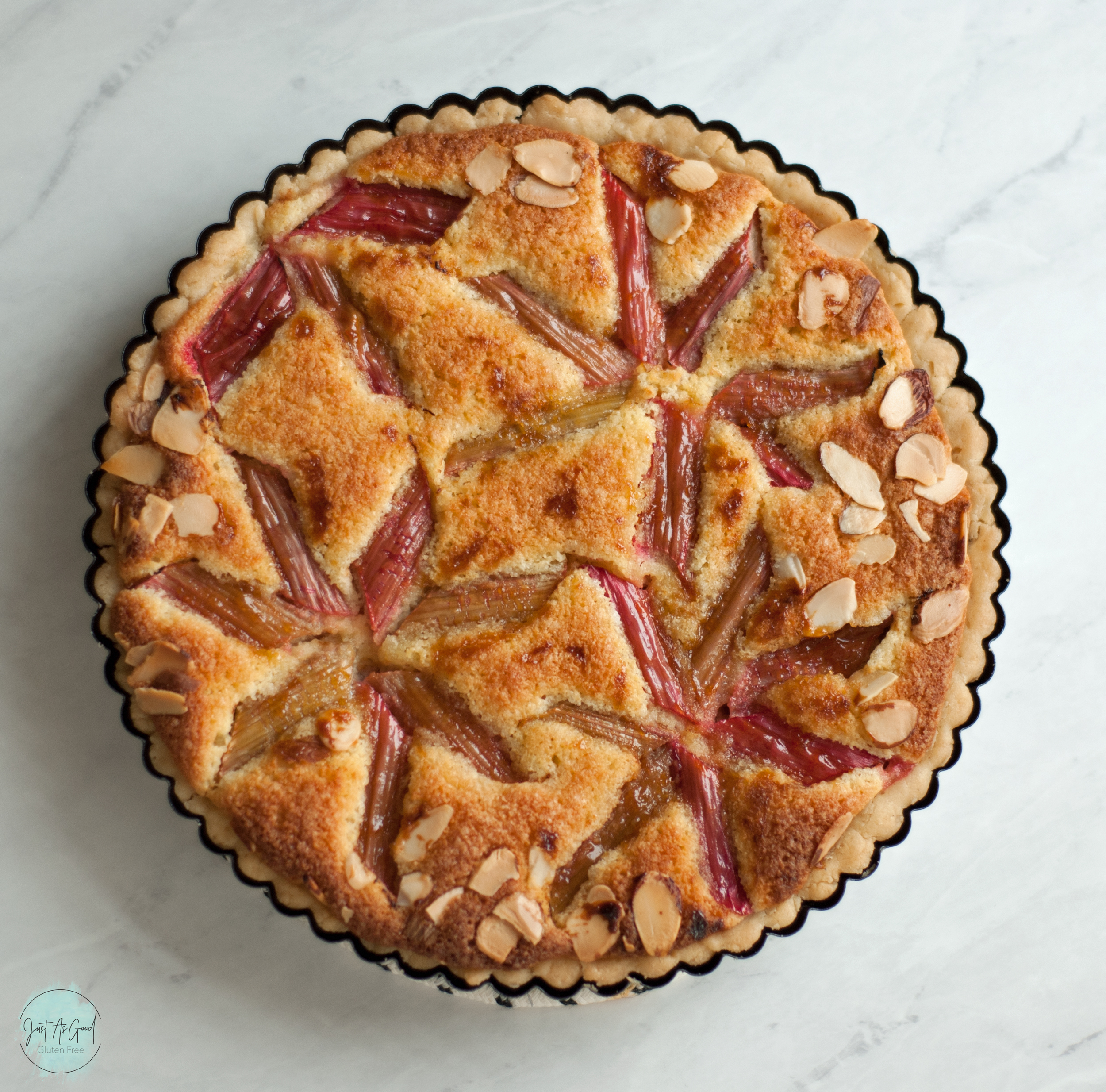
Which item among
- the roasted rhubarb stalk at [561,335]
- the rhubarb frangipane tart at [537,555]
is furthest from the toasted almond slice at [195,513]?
the roasted rhubarb stalk at [561,335]

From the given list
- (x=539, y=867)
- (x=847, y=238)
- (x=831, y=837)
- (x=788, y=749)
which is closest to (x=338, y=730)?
(x=539, y=867)

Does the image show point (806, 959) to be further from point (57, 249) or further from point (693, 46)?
point (57, 249)

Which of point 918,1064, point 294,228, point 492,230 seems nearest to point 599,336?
point 492,230

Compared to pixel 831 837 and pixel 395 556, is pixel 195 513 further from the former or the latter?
pixel 831 837

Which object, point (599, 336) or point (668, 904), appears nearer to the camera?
point (668, 904)

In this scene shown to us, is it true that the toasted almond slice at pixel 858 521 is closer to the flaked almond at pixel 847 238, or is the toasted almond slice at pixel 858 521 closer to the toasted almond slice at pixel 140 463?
the flaked almond at pixel 847 238

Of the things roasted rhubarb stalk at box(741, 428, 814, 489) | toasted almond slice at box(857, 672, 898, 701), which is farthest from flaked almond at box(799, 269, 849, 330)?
toasted almond slice at box(857, 672, 898, 701)
